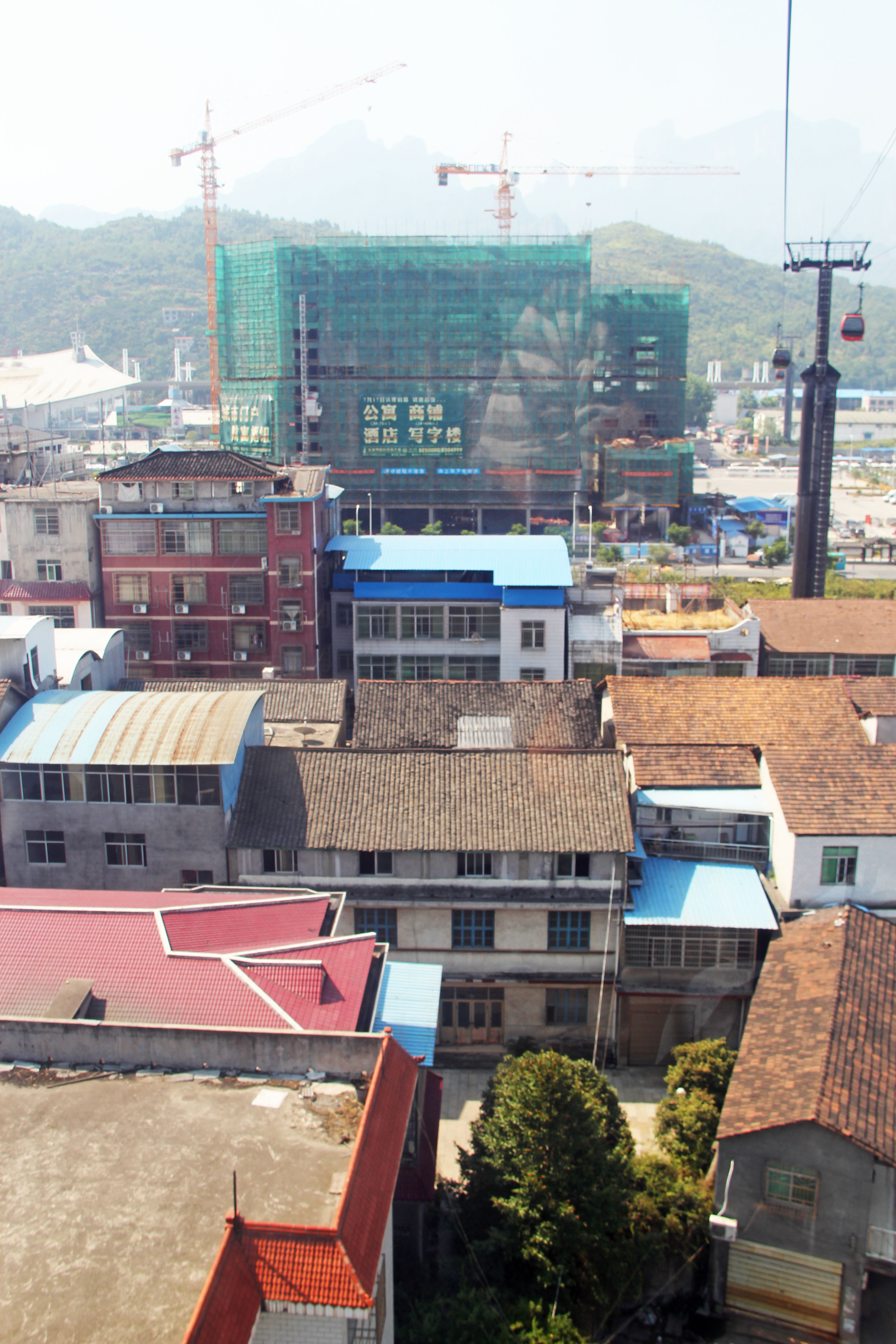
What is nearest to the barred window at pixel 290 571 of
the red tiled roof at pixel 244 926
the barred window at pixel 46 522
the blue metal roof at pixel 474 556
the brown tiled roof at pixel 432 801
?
the blue metal roof at pixel 474 556

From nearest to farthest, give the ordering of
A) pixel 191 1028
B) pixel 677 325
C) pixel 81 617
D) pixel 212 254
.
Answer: pixel 191 1028, pixel 81 617, pixel 677 325, pixel 212 254

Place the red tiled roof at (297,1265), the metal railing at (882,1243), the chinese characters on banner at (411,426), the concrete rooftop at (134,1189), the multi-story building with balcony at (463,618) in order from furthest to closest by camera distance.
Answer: the chinese characters on banner at (411,426)
the multi-story building with balcony at (463,618)
the metal railing at (882,1243)
the concrete rooftop at (134,1189)
the red tiled roof at (297,1265)

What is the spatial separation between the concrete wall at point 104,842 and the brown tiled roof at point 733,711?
9.68 m

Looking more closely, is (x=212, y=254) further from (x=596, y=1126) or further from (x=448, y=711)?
(x=596, y=1126)

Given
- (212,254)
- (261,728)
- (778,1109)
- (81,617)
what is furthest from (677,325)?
(778,1109)

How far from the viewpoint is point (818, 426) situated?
140 feet

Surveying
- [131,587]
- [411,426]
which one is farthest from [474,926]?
[411,426]

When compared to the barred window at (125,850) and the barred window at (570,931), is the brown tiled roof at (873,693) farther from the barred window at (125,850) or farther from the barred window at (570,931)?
the barred window at (125,850)

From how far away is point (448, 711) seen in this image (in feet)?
94.1

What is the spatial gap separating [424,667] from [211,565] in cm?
835

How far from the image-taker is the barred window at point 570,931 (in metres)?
22.1

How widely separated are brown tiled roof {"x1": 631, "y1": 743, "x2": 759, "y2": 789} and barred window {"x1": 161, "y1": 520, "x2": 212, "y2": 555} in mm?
20195

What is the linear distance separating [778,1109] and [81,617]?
3045cm

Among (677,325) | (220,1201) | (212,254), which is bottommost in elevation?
(220,1201)
